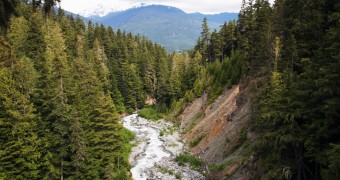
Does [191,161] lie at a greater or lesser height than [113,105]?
lesser

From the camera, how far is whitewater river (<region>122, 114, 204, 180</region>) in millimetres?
40469

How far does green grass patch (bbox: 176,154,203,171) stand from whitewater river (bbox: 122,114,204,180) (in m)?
0.91

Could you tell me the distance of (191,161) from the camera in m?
44.4

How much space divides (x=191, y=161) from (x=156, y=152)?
31.1 ft

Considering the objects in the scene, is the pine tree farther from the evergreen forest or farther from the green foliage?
the green foliage

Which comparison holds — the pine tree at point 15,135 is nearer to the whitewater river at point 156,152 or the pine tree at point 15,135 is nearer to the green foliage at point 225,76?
the whitewater river at point 156,152

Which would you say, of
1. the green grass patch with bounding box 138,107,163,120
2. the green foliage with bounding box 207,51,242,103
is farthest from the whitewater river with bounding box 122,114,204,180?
the green foliage with bounding box 207,51,242,103

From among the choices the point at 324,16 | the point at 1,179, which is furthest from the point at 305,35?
the point at 1,179

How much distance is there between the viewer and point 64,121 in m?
30.3

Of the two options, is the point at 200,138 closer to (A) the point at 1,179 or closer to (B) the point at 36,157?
(B) the point at 36,157

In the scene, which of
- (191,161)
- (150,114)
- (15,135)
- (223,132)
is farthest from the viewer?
(150,114)

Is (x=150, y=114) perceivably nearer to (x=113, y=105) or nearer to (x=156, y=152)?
(x=156, y=152)

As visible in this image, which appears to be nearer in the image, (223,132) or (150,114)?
(223,132)

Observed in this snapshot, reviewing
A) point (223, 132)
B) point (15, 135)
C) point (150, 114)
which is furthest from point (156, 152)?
point (150, 114)
